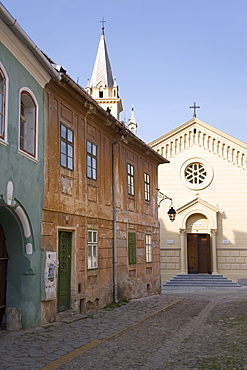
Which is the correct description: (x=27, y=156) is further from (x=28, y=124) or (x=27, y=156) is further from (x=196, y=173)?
(x=196, y=173)

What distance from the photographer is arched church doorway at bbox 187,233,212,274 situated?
29438 millimetres

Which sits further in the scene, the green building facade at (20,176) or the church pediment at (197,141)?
the church pediment at (197,141)

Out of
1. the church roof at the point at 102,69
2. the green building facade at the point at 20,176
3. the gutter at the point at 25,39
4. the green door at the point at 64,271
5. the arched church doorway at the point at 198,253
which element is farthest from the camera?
the church roof at the point at 102,69

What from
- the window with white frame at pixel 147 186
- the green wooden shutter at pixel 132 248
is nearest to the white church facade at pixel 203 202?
the window with white frame at pixel 147 186

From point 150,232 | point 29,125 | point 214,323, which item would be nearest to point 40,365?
point 29,125

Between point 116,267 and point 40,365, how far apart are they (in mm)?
8568

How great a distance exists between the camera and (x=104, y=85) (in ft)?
145

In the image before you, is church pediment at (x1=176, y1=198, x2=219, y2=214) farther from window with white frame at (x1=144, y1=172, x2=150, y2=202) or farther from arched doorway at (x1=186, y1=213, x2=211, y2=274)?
window with white frame at (x1=144, y1=172, x2=150, y2=202)

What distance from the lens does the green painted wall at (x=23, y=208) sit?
357 inches

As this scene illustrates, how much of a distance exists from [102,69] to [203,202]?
20.6 meters

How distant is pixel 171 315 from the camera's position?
1341 cm

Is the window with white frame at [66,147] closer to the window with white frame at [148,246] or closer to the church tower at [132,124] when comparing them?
the window with white frame at [148,246]

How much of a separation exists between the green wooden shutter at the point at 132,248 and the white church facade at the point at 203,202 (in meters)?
11.7

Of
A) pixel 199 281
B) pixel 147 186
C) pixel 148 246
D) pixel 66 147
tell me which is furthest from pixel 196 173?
pixel 66 147
